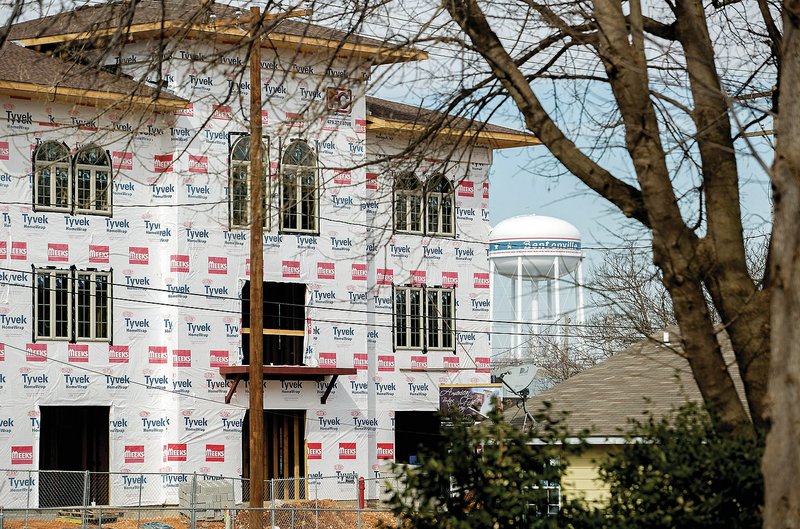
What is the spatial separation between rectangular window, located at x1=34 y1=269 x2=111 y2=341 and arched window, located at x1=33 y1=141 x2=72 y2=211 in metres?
1.77

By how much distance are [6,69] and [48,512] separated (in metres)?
11.3

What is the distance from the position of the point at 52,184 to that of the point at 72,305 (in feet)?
10.5

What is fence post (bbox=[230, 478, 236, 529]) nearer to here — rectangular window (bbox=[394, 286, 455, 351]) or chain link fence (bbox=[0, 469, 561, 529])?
chain link fence (bbox=[0, 469, 561, 529])

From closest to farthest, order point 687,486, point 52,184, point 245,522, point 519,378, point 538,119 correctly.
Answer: point 687,486, point 538,119, point 519,378, point 245,522, point 52,184

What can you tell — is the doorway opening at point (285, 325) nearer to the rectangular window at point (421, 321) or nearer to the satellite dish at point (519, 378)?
the rectangular window at point (421, 321)

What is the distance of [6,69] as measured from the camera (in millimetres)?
33844

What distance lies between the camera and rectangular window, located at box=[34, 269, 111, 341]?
34156mm

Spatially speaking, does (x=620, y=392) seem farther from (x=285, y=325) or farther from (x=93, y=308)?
(x=93, y=308)

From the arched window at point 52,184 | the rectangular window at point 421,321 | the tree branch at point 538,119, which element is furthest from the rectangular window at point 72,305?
the tree branch at point 538,119

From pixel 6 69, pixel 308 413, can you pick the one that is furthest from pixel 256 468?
pixel 6 69

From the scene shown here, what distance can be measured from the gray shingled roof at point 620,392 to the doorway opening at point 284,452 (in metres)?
12.6

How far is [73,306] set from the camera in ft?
114

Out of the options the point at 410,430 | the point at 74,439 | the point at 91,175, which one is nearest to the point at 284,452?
the point at 410,430

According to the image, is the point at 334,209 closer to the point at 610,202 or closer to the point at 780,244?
the point at 610,202
